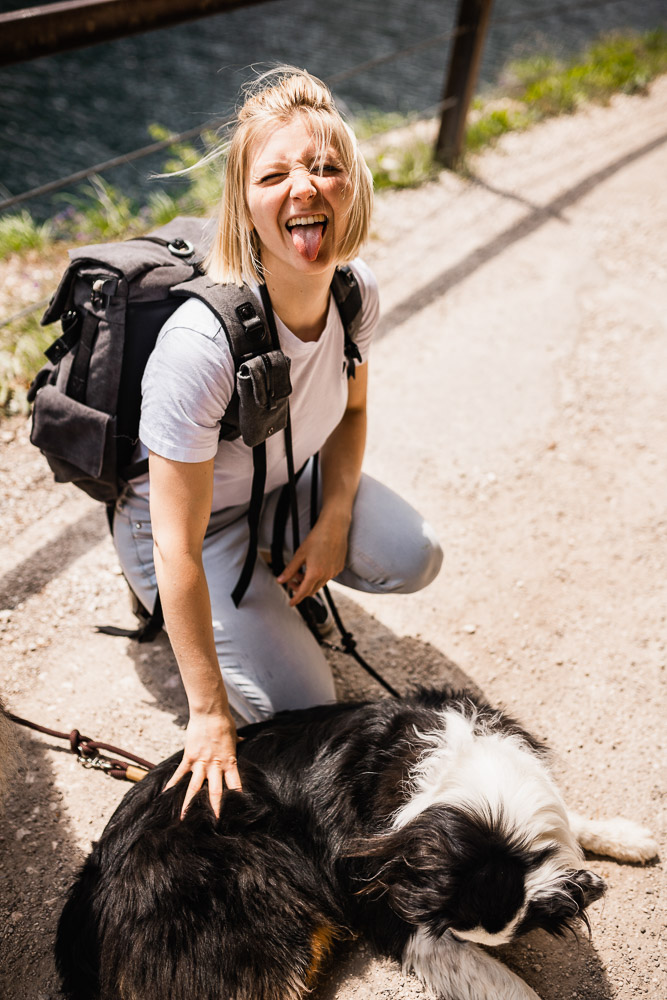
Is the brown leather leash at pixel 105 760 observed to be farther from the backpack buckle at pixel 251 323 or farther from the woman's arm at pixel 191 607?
the backpack buckle at pixel 251 323

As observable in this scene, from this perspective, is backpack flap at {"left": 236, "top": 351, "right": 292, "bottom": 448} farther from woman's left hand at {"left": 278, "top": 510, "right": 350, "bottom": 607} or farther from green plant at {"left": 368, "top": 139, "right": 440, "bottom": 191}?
green plant at {"left": 368, "top": 139, "right": 440, "bottom": 191}

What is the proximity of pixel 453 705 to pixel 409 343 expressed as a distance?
2307 mm

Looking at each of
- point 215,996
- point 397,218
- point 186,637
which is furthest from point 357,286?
point 397,218

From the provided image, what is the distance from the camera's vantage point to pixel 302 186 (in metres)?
1.53

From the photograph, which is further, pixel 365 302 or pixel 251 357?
pixel 365 302

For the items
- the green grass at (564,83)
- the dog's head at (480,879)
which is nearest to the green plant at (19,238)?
the green grass at (564,83)

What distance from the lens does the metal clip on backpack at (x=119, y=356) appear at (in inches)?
66.4

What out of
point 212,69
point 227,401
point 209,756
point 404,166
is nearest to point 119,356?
point 227,401

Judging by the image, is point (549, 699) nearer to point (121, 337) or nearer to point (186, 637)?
point (186, 637)

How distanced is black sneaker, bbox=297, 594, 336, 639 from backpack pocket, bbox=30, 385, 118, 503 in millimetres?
719

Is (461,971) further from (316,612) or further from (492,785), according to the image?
(316,612)

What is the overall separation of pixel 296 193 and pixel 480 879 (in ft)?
4.69

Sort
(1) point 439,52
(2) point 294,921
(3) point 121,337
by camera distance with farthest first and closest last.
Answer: (1) point 439,52 → (3) point 121,337 → (2) point 294,921

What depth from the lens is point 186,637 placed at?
1655 mm
